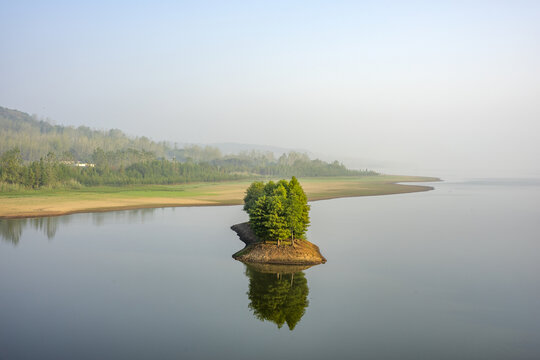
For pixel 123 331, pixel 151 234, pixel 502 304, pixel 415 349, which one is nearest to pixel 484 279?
pixel 502 304

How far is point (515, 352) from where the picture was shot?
20672mm

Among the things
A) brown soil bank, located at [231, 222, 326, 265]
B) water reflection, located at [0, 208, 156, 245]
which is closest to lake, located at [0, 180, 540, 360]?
water reflection, located at [0, 208, 156, 245]

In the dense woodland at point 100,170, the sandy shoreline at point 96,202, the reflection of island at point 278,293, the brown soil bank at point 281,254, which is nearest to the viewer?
the reflection of island at point 278,293

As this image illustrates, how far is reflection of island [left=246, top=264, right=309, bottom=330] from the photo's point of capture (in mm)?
25297

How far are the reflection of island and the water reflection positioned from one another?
88.0 feet

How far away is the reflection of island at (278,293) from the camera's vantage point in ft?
83.0

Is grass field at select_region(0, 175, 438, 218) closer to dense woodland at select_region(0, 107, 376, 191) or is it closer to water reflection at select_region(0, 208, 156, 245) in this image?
water reflection at select_region(0, 208, 156, 245)

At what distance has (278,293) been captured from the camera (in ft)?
94.9

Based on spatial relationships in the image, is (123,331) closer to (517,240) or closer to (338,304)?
(338,304)

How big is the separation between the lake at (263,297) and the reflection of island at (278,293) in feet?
0.36

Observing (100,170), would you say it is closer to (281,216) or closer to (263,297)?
(281,216)

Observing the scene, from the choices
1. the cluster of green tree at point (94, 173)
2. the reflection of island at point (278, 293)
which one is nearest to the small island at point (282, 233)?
the reflection of island at point (278, 293)

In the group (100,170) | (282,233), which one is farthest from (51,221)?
(100,170)

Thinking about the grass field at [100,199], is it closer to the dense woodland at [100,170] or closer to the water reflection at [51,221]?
the water reflection at [51,221]
